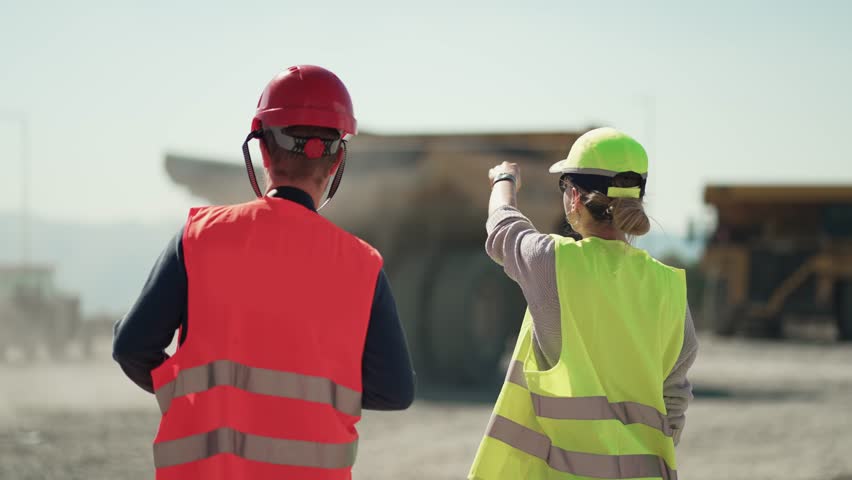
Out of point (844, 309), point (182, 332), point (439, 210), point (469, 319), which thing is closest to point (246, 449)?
point (182, 332)

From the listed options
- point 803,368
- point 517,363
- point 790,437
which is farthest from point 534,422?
point 803,368

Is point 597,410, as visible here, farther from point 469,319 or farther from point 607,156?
point 469,319

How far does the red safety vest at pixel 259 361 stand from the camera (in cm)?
236

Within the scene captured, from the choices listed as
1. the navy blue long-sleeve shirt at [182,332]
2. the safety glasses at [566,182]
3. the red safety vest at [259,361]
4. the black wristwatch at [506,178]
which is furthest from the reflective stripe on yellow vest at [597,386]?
Answer: the red safety vest at [259,361]

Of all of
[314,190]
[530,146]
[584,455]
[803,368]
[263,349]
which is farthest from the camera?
[803,368]

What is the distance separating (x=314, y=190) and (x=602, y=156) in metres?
0.88

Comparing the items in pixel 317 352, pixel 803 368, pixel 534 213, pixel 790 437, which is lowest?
pixel 803 368

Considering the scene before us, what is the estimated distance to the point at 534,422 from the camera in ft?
9.77

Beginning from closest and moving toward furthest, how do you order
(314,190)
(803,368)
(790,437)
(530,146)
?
(314,190) → (790,437) → (530,146) → (803,368)

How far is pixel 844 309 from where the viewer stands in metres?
17.8

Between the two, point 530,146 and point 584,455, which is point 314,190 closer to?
point 584,455

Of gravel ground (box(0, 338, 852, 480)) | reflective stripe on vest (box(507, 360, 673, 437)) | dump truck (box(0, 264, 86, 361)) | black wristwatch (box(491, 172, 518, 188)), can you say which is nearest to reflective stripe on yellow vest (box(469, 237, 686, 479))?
reflective stripe on vest (box(507, 360, 673, 437))

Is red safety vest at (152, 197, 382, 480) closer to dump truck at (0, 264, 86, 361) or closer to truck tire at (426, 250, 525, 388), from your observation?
truck tire at (426, 250, 525, 388)

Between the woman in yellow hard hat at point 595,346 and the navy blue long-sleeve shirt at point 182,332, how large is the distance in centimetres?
54
